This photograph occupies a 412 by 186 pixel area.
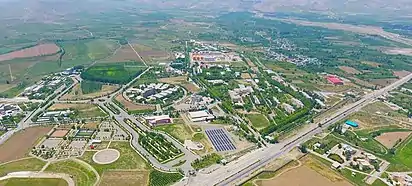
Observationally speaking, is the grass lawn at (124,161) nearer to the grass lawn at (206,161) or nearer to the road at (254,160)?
the grass lawn at (206,161)

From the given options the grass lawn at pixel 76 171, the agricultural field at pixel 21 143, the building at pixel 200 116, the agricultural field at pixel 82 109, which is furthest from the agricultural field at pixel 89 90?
the grass lawn at pixel 76 171

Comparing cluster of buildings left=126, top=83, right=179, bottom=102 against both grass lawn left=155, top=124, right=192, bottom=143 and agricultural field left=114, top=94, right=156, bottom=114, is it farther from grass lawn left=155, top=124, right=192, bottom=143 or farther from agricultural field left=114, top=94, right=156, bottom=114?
grass lawn left=155, top=124, right=192, bottom=143

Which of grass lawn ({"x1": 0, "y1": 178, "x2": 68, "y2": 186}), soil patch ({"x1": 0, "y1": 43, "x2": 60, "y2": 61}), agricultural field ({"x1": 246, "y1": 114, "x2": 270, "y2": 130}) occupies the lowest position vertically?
grass lawn ({"x1": 0, "y1": 178, "x2": 68, "y2": 186})

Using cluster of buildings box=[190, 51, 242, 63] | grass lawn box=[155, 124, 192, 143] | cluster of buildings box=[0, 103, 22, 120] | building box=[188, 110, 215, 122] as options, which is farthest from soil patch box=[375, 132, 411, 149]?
cluster of buildings box=[0, 103, 22, 120]

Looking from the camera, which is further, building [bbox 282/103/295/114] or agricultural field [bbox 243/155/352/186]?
building [bbox 282/103/295/114]

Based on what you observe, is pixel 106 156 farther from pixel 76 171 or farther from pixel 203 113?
pixel 203 113

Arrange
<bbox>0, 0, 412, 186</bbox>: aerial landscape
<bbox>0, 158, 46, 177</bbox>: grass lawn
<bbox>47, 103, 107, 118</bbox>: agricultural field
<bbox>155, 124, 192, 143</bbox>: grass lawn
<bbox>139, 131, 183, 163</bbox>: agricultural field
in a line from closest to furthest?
<bbox>0, 158, 46, 177</bbox>: grass lawn
<bbox>0, 0, 412, 186</bbox>: aerial landscape
<bbox>139, 131, 183, 163</bbox>: agricultural field
<bbox>155, 124, 192, 143</bbox>: grass lawn
<bbox>47, 103, 107, 118</bbox>: agricultural field

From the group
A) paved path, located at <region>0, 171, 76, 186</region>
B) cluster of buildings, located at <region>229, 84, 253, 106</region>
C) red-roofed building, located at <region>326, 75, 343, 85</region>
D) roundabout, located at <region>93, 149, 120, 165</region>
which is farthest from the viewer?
red-roofed building, located at <region>326, 75, 343, 85</region>

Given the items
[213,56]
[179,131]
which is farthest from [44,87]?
[213,56]
